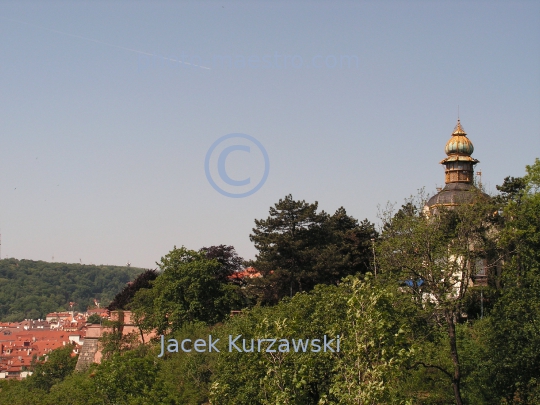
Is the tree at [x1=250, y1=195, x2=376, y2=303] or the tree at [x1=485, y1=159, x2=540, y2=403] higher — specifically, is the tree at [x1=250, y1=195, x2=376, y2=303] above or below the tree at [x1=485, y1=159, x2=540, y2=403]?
above

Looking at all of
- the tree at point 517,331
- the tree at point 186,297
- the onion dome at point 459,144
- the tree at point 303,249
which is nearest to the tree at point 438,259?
the tree at point 517,331

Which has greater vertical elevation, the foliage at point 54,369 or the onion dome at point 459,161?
the onion dome at point 459,161

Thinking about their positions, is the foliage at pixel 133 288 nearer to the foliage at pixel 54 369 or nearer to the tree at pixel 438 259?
the foliage at pixel 54 369

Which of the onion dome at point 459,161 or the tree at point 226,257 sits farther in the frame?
the tree at point 226,257

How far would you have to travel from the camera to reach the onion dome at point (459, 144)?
39375mm

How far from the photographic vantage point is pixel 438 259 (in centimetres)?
2188

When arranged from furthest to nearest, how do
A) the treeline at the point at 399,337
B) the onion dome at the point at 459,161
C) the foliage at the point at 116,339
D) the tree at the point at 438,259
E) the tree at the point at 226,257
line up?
the tree at the point at 226,257 < the onion dome at the point at 459,161 < the foliage at the point at 116,339 < the tree at the point at 438,259 < the treeline at the point at 399,337

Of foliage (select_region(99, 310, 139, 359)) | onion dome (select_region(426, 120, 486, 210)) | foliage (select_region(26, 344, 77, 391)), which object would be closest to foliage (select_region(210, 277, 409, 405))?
foliage (select_region(99, 310, 139, 359))

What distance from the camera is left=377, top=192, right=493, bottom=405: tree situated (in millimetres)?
20812

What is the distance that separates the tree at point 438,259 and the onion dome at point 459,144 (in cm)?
1635

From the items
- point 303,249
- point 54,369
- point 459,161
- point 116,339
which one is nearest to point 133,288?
point 54,369

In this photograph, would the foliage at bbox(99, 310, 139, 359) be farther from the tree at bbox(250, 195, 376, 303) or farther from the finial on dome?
the finial on dome

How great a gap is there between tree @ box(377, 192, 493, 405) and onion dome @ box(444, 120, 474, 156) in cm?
1635

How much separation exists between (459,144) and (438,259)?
61.6ft
